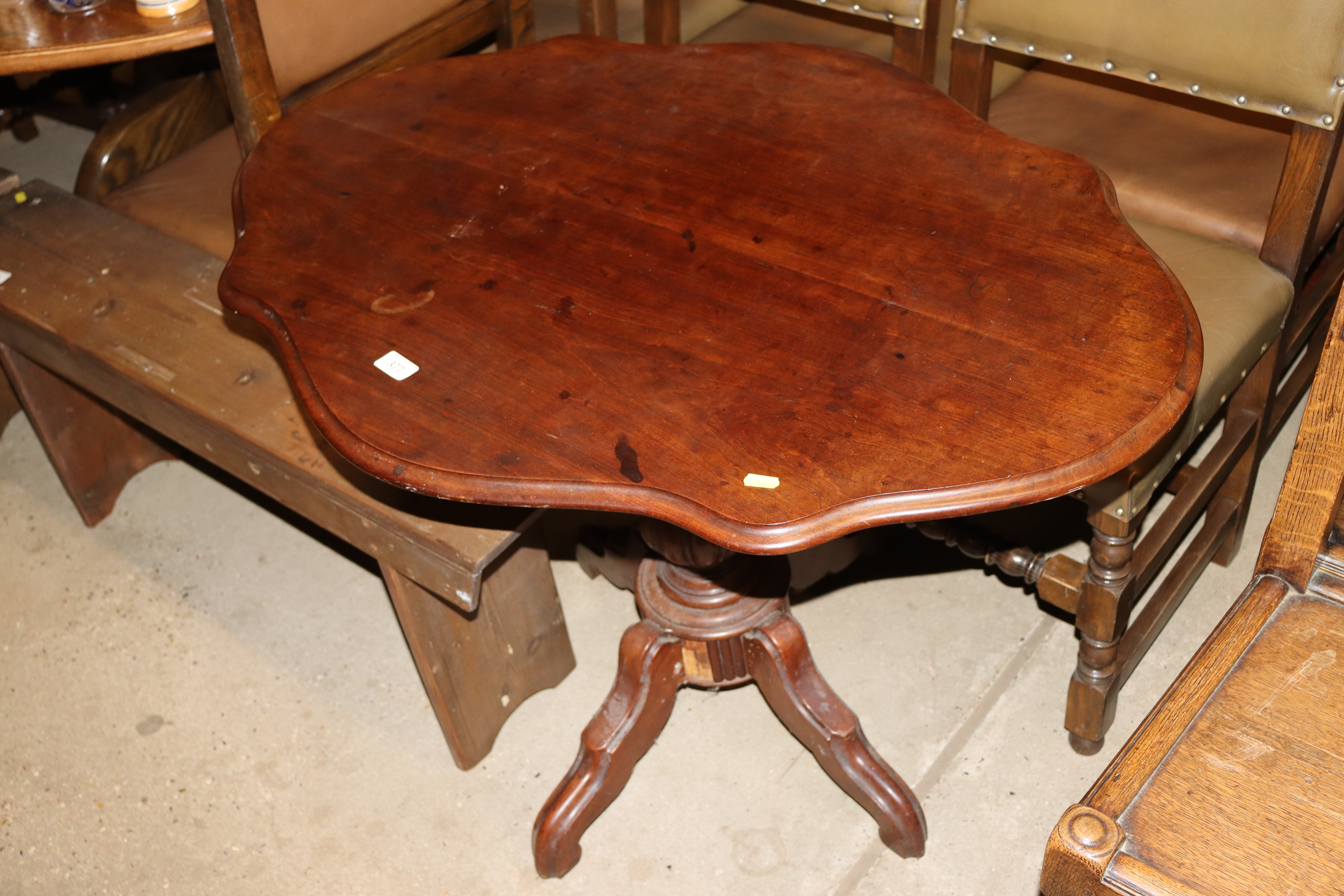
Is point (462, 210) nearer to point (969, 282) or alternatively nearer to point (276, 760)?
point (969, 282)

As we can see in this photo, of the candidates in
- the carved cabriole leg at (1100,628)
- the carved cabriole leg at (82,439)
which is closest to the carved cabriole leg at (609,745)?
the carved cabriole leg at (1100,628)

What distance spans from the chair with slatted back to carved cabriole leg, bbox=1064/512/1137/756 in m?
1.36

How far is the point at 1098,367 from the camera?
119 centimetres

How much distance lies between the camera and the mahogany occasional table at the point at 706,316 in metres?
1.15

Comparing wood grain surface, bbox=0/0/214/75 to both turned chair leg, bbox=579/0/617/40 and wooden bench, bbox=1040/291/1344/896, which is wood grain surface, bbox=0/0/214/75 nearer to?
turned chair leg, bbox=579/0/617/40

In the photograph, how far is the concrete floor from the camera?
5.83 ft

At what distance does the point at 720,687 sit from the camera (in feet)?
5.86

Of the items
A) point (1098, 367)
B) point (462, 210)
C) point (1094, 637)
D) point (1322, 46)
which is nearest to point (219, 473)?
point (462, 210)

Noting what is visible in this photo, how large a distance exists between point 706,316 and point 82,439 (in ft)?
5.05

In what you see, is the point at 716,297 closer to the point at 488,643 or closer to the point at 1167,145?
the point at 488,643

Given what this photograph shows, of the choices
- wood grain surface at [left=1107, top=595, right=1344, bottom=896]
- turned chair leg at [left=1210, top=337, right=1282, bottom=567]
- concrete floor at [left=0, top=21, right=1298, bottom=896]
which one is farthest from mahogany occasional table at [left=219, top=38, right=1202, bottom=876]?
turned chair leg at [left=1210, top=337, right=1282, bottom=567]

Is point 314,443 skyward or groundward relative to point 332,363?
groundward

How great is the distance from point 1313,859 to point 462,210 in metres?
1.14

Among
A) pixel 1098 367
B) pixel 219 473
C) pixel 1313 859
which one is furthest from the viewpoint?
pixel 219 473
